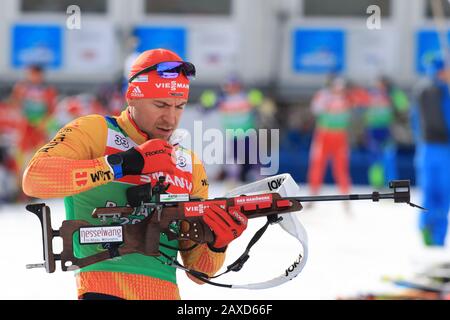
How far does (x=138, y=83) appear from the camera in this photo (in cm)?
321

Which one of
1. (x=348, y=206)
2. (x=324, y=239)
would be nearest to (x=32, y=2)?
(x=348, y=206)

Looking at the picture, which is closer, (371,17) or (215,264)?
(215,264)

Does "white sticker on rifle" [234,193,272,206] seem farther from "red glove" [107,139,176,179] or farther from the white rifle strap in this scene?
"red glove" [107,139,176,179]

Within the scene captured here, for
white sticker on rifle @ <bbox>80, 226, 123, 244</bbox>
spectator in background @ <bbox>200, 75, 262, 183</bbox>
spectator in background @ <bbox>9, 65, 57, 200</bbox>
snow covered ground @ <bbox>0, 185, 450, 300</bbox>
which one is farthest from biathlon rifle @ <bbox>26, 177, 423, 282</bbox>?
spectator in background @ <bbox>9, 65, 57, 200</bbox>

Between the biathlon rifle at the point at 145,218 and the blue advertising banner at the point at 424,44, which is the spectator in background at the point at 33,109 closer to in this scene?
the blue advertising banner at the point at 424,44

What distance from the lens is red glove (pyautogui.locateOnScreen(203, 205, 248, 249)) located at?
9.84ft

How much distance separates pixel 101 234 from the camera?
9.89 feet

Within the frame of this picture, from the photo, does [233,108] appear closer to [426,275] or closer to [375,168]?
[375,168]

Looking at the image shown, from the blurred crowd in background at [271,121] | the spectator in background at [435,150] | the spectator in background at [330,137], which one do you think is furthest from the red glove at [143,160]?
the spectator in background at [330,137]

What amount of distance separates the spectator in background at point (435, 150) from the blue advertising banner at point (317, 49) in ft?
35.5

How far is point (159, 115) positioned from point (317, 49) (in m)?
17.0

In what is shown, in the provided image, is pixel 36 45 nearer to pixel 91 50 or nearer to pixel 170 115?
pixel 91 50

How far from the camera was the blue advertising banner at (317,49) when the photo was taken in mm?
19594
